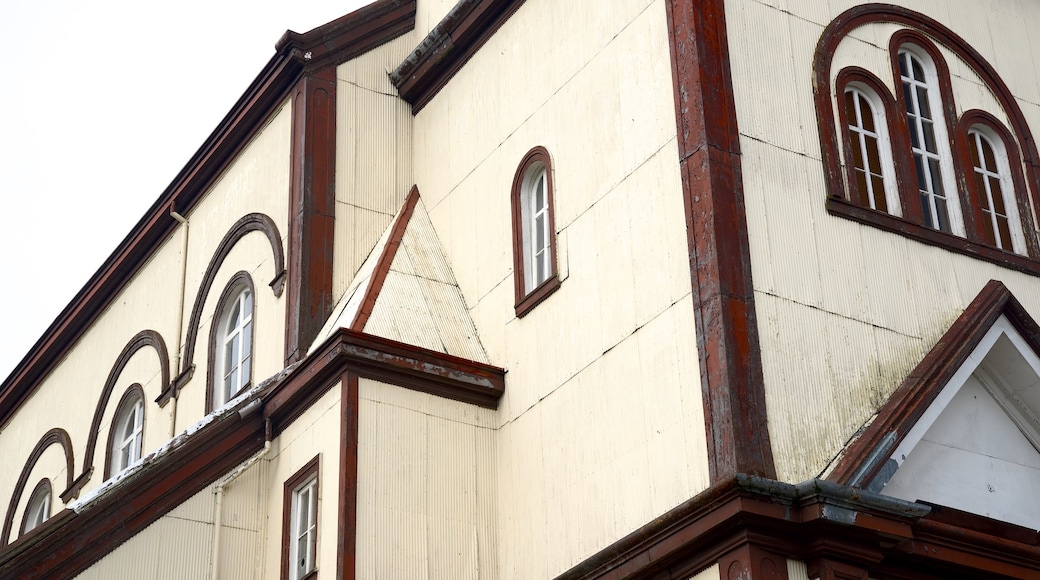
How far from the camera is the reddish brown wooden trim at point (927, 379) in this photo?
49.3ft

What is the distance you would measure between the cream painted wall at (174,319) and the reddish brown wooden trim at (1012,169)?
9.21m

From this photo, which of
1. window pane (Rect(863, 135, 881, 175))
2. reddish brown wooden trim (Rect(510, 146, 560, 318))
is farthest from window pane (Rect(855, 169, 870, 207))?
reddish brown wooden trim (Rect(510, 146, 560, 318))

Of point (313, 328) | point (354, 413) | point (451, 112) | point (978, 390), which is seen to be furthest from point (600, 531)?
point (451, 112)

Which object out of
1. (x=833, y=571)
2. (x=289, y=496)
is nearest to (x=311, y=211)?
(x=289, y=496)

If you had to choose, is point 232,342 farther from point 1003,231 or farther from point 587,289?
point 1003,231

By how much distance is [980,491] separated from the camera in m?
16.2

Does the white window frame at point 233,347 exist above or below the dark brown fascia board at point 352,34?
below

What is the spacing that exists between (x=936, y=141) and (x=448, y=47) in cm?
715

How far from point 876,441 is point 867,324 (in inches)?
62.3

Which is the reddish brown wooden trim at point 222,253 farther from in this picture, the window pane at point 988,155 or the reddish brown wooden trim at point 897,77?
the window pane at point 988,155

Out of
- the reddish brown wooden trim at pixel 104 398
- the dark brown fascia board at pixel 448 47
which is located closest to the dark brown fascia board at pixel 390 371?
the dark brown fascia board at pixel 448 47

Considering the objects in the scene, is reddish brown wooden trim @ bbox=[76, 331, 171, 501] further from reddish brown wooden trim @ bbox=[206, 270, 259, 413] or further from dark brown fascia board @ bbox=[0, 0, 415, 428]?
reddish brown wooden trim @ bbox=[206, 270, 259, 413]

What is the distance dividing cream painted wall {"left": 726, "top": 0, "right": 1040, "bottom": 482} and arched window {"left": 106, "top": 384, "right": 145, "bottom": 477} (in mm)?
13900

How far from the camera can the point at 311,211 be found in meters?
21.6
